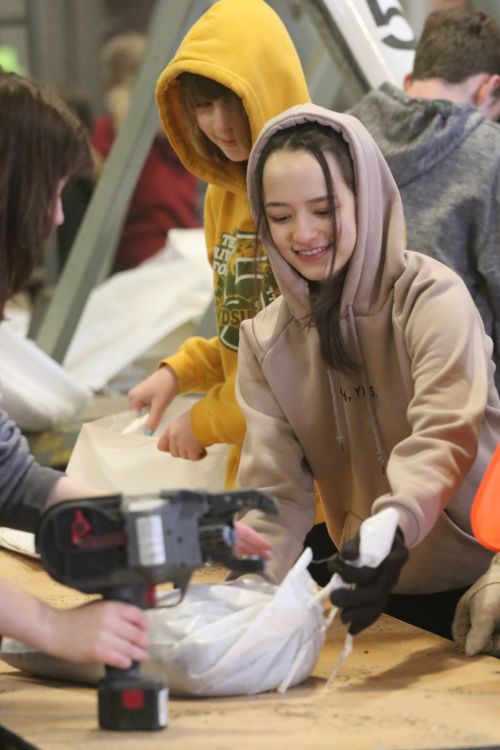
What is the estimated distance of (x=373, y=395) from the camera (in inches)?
97.4

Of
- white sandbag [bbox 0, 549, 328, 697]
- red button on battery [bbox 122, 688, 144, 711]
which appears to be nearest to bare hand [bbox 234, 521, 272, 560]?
white sandbag [bbox 0, 549, 328, 697]

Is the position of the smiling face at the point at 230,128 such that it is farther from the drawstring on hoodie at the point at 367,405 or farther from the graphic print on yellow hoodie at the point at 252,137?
the drawstring on hoodie at the point at 367,405

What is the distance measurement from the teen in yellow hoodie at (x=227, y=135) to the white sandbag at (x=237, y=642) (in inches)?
31.2

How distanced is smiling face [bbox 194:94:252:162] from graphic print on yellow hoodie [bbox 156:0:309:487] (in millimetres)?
25

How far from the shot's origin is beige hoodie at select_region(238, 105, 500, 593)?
229 cm

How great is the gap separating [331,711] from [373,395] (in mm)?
604

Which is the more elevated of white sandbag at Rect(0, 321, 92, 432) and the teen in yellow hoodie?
the teen in yellow hoodie

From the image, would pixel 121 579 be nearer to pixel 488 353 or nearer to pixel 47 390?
pixel 488 353

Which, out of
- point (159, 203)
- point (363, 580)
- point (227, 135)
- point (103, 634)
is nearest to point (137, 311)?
point (159, 203)

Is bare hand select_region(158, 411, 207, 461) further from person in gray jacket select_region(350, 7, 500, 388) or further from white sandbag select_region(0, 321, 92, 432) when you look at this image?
white sandbag select_region(0, 321, 92, 432)

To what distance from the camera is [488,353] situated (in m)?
2.43

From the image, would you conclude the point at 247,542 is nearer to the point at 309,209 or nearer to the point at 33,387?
the point at 309,209

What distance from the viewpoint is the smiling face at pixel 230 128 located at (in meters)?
2.91

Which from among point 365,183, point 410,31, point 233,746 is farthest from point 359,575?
point 410,31
